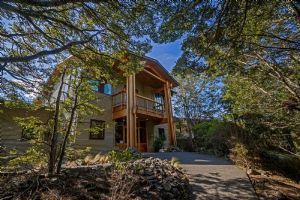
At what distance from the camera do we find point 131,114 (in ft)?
43.8

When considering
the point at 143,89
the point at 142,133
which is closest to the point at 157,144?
the point at 142,133

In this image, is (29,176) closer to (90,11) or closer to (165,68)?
(90,11)

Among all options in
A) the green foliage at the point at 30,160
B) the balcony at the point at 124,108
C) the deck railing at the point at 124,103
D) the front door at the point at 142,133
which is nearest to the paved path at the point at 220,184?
the green foliage at the point at 30,160

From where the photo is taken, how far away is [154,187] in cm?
510

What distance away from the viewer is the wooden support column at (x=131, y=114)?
1284cm

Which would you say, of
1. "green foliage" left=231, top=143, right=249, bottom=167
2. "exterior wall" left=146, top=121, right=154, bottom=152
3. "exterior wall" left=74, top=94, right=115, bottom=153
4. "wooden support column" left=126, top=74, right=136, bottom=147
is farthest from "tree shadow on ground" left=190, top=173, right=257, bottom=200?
"exterior wall" left=146, top=121, right=154, bottom=152

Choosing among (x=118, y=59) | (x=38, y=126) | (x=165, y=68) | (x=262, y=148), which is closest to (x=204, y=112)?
(x=165, y=68)

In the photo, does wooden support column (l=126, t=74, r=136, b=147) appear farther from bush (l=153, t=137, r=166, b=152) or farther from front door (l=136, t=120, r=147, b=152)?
bush (l=153, t=137, r=166, b=152)

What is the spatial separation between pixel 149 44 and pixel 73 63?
2.56 meters

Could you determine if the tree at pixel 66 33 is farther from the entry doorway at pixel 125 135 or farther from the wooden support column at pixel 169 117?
the wooden support column at pixel 169 117

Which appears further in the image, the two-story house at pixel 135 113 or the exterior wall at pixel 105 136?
the two-story house at pixel 135 113

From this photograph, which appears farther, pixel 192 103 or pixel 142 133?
pixel 192 103

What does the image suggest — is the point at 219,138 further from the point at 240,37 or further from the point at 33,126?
the point at 33,126

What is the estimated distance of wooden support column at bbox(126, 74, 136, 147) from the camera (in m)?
12.8
